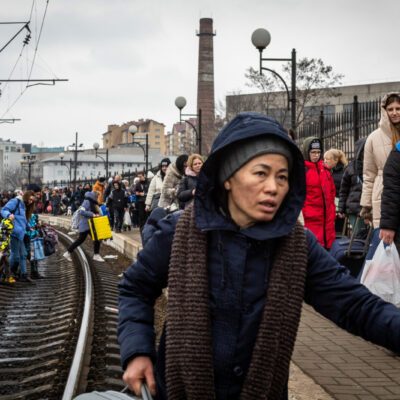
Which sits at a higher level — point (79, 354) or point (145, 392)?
point (145, 392)

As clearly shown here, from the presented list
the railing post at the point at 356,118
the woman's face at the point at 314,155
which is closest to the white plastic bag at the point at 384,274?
the woman's face at the point at 314,155

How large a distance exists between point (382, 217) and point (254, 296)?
3038 mm

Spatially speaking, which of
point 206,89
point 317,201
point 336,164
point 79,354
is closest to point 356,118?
point 336,164

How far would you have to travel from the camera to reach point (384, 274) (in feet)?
15.0

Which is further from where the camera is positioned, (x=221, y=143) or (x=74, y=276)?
(x=74, y=276)

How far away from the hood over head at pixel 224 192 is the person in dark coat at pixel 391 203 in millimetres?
2727

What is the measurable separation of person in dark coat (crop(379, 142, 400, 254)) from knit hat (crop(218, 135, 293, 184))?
2.79 m

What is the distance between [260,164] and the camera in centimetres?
211

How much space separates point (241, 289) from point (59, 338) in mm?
5221

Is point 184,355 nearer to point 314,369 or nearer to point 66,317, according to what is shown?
point 314,369

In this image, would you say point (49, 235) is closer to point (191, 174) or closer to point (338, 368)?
point (191, 174)

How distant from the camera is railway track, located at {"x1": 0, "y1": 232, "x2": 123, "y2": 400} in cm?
507

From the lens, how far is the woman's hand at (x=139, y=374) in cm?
209

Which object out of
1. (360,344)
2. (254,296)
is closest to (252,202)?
(254,296)
